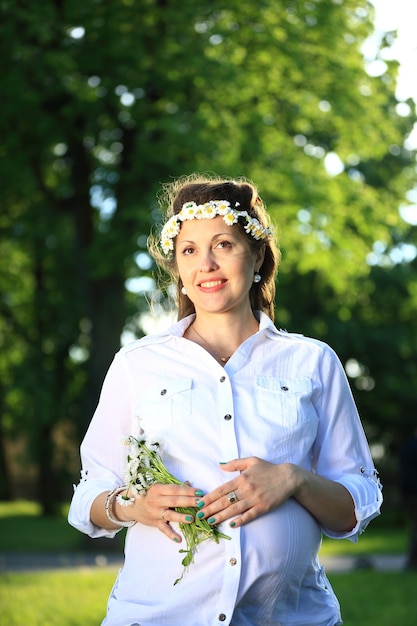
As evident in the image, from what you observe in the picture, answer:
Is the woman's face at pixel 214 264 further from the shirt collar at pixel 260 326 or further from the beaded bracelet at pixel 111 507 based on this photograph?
the beaded bracelet at pixel 111 507

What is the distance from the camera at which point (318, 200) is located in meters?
18.1

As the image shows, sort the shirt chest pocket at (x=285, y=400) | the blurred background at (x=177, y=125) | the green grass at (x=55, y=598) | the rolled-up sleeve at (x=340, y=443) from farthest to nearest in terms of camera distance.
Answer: the blurred background at (x=177, y=125) < the green grass at (x=55, y=598) < the rolled-up sleeve at (x=340, y=443) < the shirt chest pocket at (x=285, y=400)

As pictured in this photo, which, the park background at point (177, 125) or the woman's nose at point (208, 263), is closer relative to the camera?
the woman's nose at point (208, 263)

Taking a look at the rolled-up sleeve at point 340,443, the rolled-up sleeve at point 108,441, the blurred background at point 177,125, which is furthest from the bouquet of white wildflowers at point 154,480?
the blurred background at point 177,125

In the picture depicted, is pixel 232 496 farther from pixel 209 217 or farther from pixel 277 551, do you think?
pixel 209 217

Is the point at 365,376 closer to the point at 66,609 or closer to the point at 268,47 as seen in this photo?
the point at 268,47

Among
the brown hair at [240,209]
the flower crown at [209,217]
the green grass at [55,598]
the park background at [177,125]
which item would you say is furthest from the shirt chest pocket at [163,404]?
the park background at [177,125]

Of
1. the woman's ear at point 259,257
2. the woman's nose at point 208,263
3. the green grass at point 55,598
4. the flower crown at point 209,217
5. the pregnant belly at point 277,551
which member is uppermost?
the flower crown at point 209,217

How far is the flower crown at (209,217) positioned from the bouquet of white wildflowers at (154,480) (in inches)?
31.5

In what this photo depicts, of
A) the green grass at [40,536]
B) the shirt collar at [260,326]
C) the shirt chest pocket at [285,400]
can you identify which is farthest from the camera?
the green grass at [40,536]

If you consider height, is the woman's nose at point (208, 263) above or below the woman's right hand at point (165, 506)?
above

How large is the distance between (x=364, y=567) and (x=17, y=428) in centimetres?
1913

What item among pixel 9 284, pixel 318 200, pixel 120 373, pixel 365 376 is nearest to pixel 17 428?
pixel 9 284

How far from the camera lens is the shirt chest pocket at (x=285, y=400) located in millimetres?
3592
